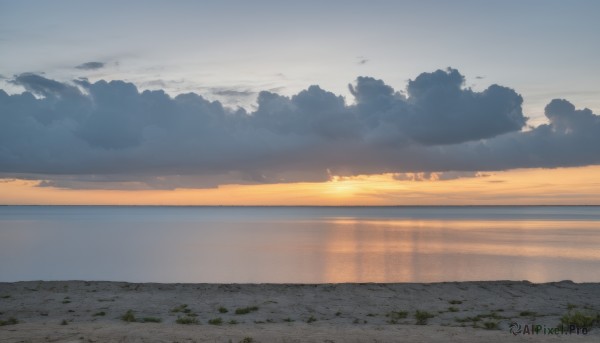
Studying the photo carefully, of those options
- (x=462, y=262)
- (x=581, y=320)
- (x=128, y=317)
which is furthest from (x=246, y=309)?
(x=462, y=262)

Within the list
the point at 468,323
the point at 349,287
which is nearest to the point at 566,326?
the point at 468,323

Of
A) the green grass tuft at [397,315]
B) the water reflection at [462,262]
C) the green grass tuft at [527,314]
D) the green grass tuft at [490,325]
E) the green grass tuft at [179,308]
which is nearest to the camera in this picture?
the green grass tuft at [490,325]

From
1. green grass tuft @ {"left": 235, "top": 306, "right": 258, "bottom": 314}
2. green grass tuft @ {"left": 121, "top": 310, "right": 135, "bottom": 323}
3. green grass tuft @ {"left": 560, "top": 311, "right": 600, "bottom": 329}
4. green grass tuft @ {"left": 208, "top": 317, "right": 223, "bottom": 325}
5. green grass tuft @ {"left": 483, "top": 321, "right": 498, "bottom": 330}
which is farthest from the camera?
green grass tuft @ {"left": 235, "top": 306, "right": 258, "bottom": 314}

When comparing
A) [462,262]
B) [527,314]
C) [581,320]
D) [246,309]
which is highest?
[581,320]

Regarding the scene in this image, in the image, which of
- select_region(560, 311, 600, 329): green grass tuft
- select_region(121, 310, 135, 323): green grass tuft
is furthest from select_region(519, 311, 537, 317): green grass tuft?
select_region(121, 310, 135, 323): green grass tuft

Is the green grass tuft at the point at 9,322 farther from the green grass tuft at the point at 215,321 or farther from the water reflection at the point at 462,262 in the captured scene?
the water reflection at the point at 462,262

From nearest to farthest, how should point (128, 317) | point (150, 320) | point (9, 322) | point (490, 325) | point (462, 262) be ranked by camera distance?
point (490, 325)
point (9, 322)
point (150, 320)
point (128, 317)
point (462, 262)

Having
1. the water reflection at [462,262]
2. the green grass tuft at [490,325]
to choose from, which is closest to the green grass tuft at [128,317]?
the green grass tuft at [490,325]

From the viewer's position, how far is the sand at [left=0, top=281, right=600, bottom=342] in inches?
833

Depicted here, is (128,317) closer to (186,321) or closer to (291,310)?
(186,321)

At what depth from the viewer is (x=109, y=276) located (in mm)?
60688

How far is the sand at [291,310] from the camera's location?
21156 millimetres

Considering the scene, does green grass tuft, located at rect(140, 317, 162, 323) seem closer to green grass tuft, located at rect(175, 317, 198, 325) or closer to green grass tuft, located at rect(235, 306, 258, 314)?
green grass tuft, located at rect(175, 317, 198, 325)

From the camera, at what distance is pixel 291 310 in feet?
94.6
